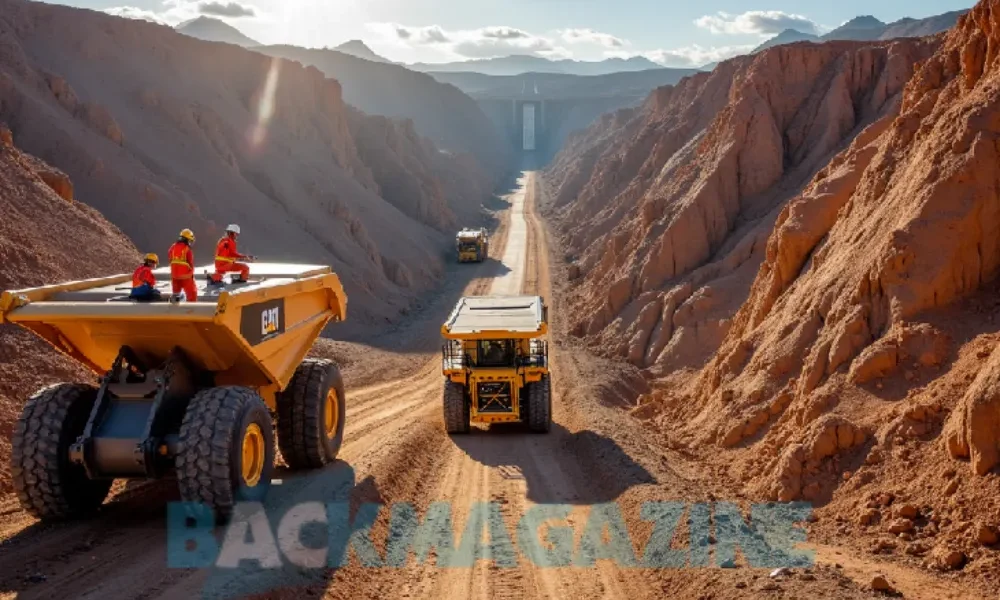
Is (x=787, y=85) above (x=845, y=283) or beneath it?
above

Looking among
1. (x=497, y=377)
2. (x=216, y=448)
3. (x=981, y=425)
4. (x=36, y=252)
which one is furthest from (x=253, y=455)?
(x=36, y=252)

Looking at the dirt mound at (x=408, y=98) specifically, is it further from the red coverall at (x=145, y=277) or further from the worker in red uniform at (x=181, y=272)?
the red coverall at (x=145, y=277)

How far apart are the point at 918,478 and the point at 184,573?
7674mm

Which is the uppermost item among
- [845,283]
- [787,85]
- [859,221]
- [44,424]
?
[787,85]

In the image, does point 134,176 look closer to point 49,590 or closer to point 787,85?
point 787,85

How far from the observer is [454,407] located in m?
16.8

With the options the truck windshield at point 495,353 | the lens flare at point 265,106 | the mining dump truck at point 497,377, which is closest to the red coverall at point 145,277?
the mining dump truck at point 497,377

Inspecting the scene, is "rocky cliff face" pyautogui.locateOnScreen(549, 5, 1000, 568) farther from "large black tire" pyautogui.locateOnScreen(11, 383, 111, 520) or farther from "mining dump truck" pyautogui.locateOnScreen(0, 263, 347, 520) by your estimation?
"large black tire" pyautogui.locateOnScreen(11, 383, 111, 520)

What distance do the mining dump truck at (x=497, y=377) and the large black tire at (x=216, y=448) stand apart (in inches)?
285

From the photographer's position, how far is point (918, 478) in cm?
933

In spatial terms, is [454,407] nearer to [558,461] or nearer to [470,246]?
[558,461]

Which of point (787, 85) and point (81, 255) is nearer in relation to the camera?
point (81, 255)

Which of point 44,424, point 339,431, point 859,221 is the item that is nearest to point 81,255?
point 339,431

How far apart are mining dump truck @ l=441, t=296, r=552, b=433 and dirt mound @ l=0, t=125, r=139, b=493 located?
6.83 m
